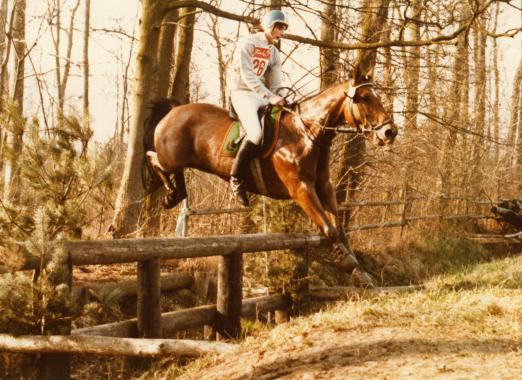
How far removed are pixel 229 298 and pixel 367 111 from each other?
301cm

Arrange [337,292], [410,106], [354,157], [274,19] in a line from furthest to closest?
[410,106] → [354,157] → [337,292] → [274,19]

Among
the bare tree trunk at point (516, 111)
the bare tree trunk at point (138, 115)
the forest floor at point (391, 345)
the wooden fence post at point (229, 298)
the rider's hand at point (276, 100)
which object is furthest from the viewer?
the bare tree trunk at point (516, 111)

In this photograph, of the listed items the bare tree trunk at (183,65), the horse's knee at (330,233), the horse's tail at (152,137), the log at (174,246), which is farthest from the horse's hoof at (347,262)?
the bare tree trunk at (183,65)

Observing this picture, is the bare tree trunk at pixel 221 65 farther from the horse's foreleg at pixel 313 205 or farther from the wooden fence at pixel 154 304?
the horse's foreleg at pixel 313 205

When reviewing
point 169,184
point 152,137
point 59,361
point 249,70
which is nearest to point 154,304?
point 169,184

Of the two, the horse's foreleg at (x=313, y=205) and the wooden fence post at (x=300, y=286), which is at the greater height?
the horse's foreleg at (x=313, y=205)

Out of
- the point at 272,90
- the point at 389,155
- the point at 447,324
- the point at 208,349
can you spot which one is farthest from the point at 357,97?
the point at 389,155

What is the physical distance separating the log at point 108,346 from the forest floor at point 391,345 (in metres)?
0.25

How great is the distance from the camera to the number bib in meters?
5.41

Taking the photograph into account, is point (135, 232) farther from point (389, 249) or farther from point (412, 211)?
point (412, 211)

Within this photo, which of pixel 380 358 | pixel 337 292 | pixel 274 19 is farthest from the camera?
pixel 337 292

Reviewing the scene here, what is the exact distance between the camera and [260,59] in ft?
17.9

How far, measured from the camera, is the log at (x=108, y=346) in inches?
→ 177

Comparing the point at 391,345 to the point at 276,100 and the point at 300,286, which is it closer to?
the point at 276,100
